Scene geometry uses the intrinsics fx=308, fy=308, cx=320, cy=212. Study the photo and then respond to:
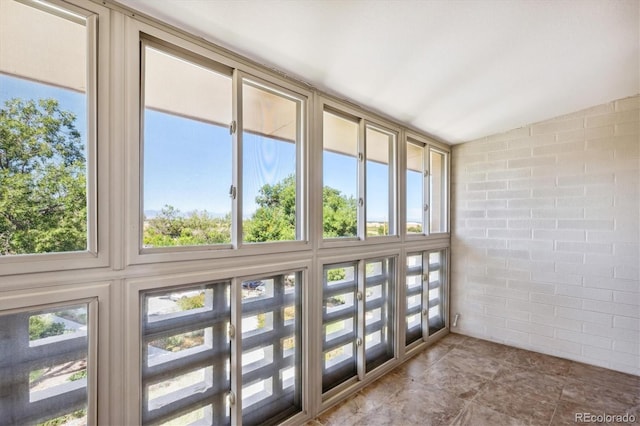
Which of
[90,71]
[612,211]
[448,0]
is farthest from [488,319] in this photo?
[90,71]

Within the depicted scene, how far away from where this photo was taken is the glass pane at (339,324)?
2.47 m

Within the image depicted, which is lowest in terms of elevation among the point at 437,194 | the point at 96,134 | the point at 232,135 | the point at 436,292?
the point at 436,292

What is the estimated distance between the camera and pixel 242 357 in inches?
75.2

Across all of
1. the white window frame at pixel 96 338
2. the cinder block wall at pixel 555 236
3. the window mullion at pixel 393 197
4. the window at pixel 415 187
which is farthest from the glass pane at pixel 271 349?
the cinder block wall at pixel 555 236

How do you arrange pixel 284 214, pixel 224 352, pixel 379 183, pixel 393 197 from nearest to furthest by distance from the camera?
pixel 224 352 < pixel 284 214 < pixel 379 183 < pixel 393 197

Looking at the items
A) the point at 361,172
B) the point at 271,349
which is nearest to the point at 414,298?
the point at 361,172

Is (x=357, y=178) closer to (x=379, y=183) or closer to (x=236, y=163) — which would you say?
(x=379, y=183)

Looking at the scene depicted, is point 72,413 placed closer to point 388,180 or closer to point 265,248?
→ point 265,248

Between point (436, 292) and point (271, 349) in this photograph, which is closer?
point (271, 349)

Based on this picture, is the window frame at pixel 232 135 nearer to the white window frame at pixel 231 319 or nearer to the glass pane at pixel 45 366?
the white window frame at pixel 231 319

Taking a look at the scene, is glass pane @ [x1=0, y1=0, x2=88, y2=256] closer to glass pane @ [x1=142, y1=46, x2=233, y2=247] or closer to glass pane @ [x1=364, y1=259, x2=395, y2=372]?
glass pane @ [x1=142, y1=46, x2=233, y2=247]

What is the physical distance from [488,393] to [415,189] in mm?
2059

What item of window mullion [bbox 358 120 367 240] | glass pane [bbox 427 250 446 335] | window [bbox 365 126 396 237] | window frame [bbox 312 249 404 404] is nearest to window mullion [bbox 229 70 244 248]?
window frame [bbox 312 249 404 404]

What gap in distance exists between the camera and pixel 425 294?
3.64 m
